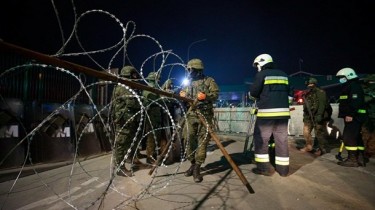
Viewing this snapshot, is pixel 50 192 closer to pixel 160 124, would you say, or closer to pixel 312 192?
pixel 160 124

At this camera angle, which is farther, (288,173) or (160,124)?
(160,124)

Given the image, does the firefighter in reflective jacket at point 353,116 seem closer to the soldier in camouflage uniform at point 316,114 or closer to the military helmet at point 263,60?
the soldier in camouflage uniform at point 316,114

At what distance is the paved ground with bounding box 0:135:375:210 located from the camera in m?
3.26

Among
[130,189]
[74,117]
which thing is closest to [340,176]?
[130,189]

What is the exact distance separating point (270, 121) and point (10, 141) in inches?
206

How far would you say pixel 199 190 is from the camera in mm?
3863

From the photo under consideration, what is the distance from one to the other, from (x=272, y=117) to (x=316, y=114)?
11.0ft

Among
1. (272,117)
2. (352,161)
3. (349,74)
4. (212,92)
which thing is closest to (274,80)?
(272,117)

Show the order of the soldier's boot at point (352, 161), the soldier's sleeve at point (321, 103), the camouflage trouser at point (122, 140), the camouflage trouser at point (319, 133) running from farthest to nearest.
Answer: the soldier's sleeve at point (321, 103)
the camouflage trouser at point (319, 133)
the soldier's boot at point (352, 161)
the camouflage trouser at point (122, 140)

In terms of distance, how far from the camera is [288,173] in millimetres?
4746

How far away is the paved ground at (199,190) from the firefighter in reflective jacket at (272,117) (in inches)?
11.2

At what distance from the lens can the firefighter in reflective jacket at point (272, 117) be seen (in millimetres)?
4562

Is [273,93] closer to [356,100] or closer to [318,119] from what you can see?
[356,100]

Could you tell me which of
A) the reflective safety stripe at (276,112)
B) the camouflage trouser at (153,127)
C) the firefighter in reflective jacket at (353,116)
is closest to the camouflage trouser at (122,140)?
the camouflage trouser at (153,127)
